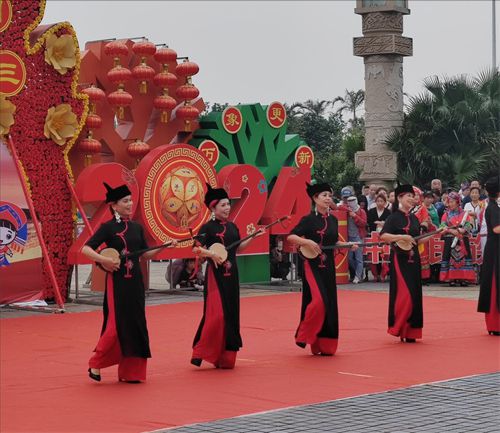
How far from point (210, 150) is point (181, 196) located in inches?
48.7

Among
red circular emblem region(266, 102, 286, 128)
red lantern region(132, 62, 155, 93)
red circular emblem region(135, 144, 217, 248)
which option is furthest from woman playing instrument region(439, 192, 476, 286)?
red lantern region(132, 62, 155, 93)

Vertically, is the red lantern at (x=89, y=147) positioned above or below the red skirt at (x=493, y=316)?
above

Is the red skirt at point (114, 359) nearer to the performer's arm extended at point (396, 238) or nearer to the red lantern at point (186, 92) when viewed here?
the performer's arm extended at point (396, 238)

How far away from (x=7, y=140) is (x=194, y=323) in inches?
146

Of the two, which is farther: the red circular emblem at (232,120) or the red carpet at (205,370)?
the red circular emblem at (232,120)

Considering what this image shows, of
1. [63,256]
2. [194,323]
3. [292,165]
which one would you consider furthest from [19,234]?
[292,165]

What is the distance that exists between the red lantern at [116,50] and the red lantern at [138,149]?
122 cm

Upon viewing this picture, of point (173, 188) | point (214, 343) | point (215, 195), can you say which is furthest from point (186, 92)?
point (214, 343)

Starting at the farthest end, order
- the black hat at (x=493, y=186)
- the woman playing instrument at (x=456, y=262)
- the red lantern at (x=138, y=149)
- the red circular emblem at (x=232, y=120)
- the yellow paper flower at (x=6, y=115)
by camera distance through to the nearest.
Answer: the red circular emblem at (x=232, y=120), the woman playing instrument at (x=456, y=262), the red lantern at (x=138, y=149), the yellow paper flower at (x=6, y=115), the black hat at (x=493, y=186)

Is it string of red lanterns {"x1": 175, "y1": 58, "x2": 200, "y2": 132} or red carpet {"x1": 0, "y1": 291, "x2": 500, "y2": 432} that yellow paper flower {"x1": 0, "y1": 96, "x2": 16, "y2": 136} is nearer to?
red carpet {"x1": 0, "y1": 291, "x2": 500, "y2": 432}

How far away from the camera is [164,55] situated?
17.5 meters

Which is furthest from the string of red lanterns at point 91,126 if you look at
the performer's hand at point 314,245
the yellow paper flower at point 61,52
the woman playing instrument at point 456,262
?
the performer's hand at point 314,245

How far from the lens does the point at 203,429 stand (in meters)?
7.23

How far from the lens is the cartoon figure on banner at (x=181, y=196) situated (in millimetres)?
16812
